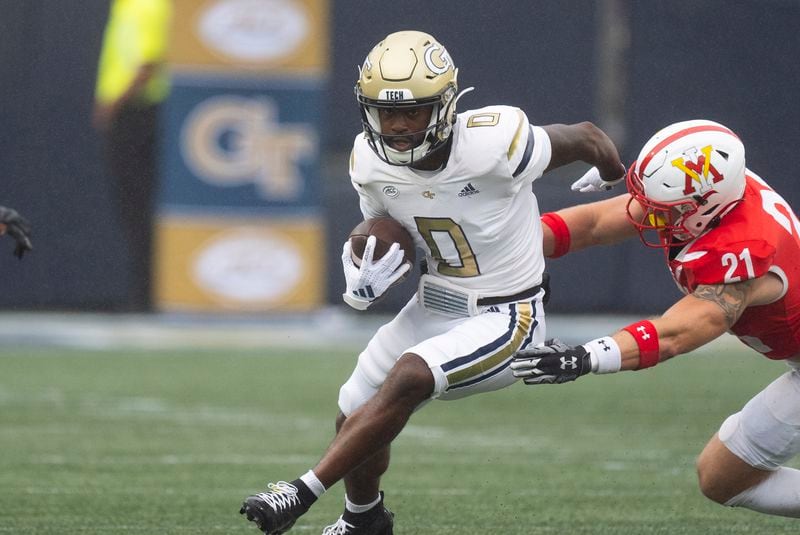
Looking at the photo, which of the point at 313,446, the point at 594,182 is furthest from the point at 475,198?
the point at 313,446

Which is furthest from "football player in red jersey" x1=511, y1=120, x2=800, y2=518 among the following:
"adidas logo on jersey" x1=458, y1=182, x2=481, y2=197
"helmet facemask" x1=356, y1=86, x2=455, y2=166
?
"helmet facemask" x1=356, y1=86, x2=455, y2=166

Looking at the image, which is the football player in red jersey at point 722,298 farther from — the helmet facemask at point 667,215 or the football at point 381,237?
the football at point 381,237

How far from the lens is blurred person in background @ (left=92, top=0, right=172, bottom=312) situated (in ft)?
38.0

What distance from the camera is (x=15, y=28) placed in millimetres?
11555

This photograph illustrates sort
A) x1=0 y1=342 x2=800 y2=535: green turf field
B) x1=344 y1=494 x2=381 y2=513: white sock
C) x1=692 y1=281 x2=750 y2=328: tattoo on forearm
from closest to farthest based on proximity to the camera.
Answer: x1=692 y1=281 x2=750 y2=328: tattoo on forearm, x1=344 y1=494 x2=381 y2=513: white sock, x1=0 y1=342 x2=800 y2=535: green turf field

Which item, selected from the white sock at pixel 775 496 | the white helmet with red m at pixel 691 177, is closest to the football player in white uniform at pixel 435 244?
the white helmet with red m at pixel 691 177

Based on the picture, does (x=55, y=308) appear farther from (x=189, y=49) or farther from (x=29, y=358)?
(x=189, y=49)

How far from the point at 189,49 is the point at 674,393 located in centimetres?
434

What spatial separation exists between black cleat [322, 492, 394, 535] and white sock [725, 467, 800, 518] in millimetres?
1077

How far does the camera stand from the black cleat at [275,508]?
14.0 ft

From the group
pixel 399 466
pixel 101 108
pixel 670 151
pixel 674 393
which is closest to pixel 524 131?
pixel 670 151

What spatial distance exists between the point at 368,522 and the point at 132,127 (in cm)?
720

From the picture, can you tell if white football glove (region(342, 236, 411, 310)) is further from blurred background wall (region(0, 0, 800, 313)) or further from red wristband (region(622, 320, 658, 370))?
blurred background wall (region(0, 0, 800, 313))

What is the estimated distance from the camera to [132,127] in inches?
462
